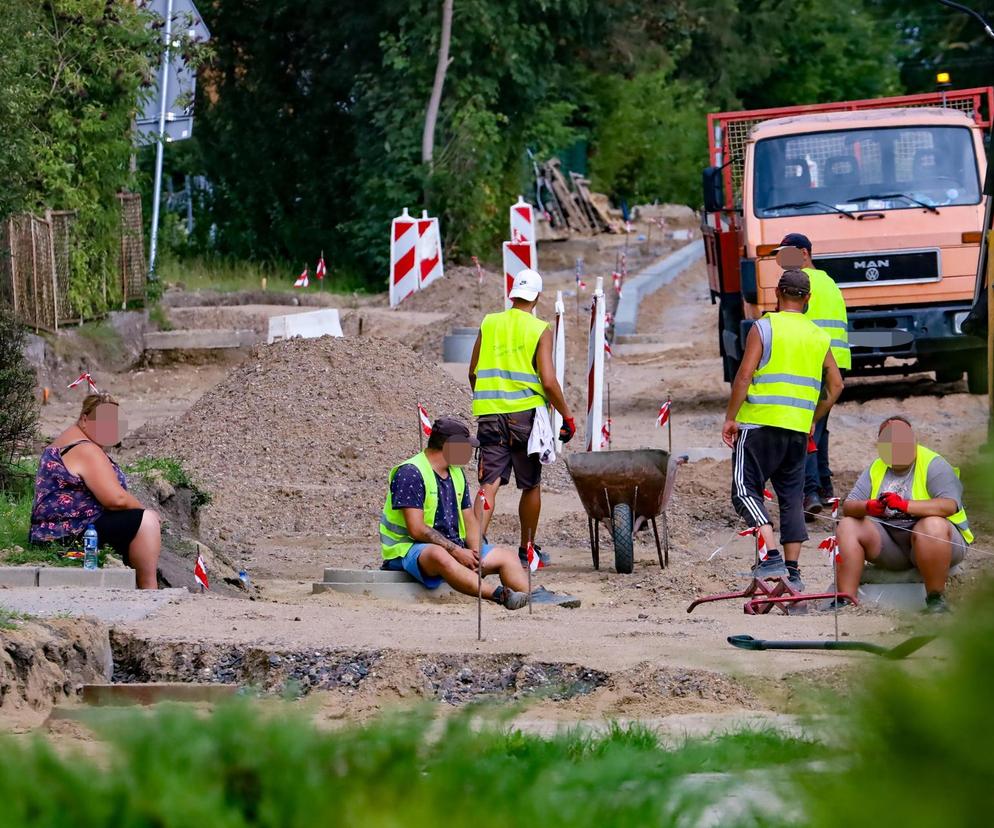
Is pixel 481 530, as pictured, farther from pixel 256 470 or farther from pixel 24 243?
pixel 24 243

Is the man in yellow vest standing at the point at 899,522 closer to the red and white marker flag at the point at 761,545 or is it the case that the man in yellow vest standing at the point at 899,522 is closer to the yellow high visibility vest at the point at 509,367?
the red and white marker flag at the point at 761,545

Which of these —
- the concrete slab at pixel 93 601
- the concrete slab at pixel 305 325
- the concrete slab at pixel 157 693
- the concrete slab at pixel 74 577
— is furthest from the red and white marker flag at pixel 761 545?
the concrete slab at pixel 305 325

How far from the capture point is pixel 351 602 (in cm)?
905

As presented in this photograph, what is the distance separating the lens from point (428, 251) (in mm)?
27609

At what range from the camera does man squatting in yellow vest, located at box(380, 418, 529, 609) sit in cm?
912

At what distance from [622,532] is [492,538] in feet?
5.85

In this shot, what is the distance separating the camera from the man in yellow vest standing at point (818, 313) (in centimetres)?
1086

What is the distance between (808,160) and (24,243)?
310 inches

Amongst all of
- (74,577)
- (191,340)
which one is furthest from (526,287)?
(191,340)

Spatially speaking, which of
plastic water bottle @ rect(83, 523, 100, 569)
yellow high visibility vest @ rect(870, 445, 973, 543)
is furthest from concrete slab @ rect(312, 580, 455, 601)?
yellow high visibility vest @ rect(870, 445, 973, 543)

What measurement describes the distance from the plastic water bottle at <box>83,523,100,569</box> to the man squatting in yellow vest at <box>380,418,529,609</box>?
151 cm

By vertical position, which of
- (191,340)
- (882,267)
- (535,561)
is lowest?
(535,561)

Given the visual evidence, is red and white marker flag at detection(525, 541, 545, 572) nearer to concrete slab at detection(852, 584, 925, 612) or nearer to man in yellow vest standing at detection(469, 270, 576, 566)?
man in yellow vest standing at detection(469, 270, 576, 566)

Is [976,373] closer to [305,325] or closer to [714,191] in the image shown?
[714,191]
